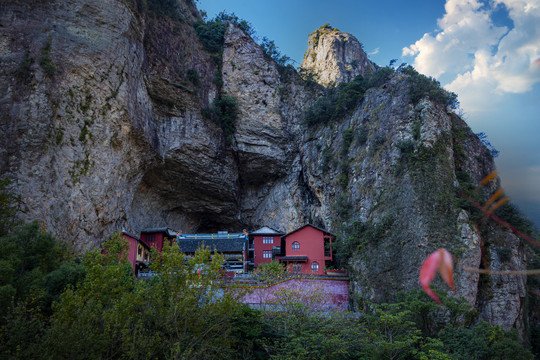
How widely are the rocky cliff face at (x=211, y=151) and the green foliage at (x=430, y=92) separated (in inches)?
23.9

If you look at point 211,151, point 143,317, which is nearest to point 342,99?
point 211,151

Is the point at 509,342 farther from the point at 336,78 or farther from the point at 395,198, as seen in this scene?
the point at 336,78

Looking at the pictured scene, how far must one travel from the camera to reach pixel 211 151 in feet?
110

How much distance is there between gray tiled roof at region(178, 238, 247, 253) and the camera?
2875 cm

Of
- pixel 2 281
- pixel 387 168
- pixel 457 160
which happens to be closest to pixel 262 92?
pixel 387 168

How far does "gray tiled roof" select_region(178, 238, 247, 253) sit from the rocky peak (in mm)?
28027

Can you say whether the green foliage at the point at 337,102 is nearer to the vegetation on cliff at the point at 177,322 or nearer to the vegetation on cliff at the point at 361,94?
the vegetation on cliff at the point at 361,94

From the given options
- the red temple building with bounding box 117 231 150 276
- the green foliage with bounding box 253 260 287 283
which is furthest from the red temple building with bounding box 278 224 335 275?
the red temple building with bounding box 117 231 150 276

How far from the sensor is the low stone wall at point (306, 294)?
20.3m

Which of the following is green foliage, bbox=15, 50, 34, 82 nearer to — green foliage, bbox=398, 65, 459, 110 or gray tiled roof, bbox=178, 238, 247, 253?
gray tiled roof, bbox=178, 238, 247, 253

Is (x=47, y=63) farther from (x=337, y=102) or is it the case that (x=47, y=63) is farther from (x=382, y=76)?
(x=382, y=76)

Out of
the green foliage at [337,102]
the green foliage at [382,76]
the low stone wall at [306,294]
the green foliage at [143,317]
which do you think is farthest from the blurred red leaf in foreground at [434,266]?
the green foliage at [337,102]

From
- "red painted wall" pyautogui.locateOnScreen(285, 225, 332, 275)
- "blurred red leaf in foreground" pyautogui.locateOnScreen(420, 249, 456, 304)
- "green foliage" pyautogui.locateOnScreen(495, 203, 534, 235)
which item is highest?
"green foliage" pyautogui.locateOnScreen(495, 203, 534, 235)

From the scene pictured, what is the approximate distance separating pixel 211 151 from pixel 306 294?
16687 mm
